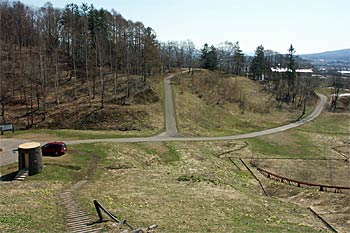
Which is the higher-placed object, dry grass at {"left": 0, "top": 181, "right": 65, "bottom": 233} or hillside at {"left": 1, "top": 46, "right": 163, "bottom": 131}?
hillside at {"left": 1, "top": 46, "right": 163, "bottom": 131}

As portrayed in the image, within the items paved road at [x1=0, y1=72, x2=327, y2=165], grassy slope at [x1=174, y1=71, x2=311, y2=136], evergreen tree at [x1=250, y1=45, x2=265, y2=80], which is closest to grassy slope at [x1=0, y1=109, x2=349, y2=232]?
paved road at [x1=0, y1=72, x2=327, y2=165]

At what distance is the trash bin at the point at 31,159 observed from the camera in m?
26.1

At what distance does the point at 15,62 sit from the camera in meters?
68.2

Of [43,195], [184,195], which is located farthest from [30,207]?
[184,195]

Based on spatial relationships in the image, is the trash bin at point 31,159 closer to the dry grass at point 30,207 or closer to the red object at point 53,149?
the dry grass at point 30,207

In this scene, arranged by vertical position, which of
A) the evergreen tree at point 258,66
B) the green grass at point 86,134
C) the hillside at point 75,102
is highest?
the evergreen tree at point 258,66

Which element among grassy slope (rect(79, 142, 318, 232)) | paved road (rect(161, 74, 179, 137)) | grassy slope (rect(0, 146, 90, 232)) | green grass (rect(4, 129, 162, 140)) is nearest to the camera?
grassy slope (rect(0, 146, 90, 232))

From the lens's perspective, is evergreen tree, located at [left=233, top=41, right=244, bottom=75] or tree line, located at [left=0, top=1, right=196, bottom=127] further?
evergreen tree, located at [left=233, top=41, right=244, bottom=75]

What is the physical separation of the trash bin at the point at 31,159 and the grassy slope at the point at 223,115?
22740 mm

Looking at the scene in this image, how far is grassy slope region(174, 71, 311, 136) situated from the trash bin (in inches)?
895

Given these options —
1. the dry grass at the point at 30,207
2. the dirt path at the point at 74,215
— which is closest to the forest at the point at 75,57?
the dry grass at the point at 30,207

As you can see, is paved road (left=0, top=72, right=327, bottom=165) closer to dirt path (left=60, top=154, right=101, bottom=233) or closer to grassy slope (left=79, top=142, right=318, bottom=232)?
grassy slope (left=79, top=142, right=318, bottom=232)

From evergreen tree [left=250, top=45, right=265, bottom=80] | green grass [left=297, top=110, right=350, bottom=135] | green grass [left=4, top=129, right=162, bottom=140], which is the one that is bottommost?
green grass [left=297, top=110, right=350, bottom=135]

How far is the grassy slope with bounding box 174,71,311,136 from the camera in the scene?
50.7 meters
